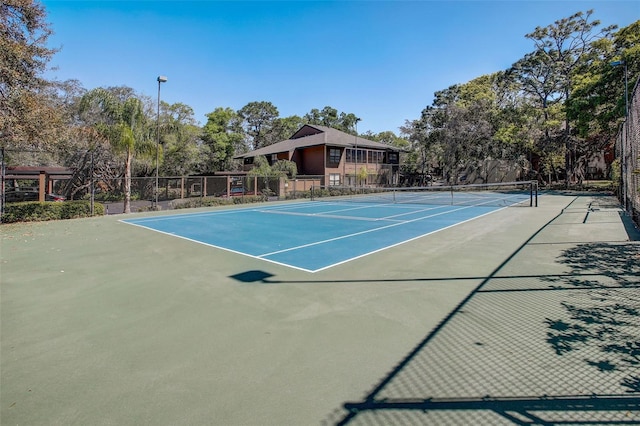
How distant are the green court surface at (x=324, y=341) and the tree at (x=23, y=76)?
26.3 feet

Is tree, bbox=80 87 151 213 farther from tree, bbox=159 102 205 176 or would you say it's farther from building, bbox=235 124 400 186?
building, bbox=235 124 400 186

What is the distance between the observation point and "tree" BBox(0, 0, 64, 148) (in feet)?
38.9

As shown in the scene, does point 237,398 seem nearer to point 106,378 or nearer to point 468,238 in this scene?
point 106,378

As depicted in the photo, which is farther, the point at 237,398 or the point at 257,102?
the point at 257,102

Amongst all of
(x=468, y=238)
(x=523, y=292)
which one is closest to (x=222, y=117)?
(x=468, y=238)

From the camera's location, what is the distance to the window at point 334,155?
40.8 meters

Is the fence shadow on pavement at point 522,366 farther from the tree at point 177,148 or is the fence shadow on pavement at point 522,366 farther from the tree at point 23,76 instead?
the tree at point 177,148

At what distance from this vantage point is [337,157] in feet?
136

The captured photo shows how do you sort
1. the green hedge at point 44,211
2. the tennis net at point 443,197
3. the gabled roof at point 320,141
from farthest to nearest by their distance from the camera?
the gabled roof at point 320,141, the tennis net at point 443,197, the green hedge at point 44,211

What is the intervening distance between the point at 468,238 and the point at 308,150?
111 ft

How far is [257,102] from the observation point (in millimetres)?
68062

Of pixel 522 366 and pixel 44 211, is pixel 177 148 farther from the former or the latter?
pixel 522 366

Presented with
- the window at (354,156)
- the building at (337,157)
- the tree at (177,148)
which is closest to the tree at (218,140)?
the building at (337,157)

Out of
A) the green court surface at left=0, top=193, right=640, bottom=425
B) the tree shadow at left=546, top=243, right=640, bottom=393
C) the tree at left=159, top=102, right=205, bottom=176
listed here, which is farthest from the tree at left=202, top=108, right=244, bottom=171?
the tree shadow at left=546, top=243, right=640, bottom=393
